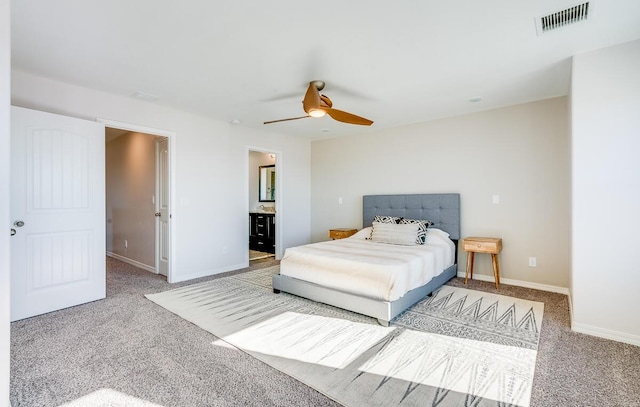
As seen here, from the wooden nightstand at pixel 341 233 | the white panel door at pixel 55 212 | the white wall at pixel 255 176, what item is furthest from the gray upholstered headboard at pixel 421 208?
the white panel door at pixel 55 212

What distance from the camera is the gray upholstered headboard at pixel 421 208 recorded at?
4516mm

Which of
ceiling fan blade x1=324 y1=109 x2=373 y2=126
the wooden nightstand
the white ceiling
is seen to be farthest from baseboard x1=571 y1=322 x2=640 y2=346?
the wooden nightstand

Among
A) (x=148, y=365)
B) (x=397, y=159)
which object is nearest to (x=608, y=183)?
(x=397, y=159)

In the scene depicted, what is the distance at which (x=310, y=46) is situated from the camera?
256 cm

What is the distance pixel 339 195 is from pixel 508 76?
11.3ft

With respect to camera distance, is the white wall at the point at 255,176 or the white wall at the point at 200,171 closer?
the white wall at the point at 200,171

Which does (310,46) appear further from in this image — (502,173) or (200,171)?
(502,173)

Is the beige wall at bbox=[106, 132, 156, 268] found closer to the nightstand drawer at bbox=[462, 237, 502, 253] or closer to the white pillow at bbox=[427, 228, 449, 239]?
the white pillow at bbox=[427, 228, 449, 239]

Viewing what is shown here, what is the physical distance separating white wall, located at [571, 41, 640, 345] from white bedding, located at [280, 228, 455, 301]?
134cm

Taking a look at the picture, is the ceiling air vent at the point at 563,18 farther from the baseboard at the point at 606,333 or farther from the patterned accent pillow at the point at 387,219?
the patterned accent pillow at the point at 387,219

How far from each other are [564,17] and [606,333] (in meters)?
2.51

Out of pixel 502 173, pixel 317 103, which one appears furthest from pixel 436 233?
pixel 317 103

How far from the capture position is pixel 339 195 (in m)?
6.03

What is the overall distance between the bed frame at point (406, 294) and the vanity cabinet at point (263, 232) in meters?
2.07
